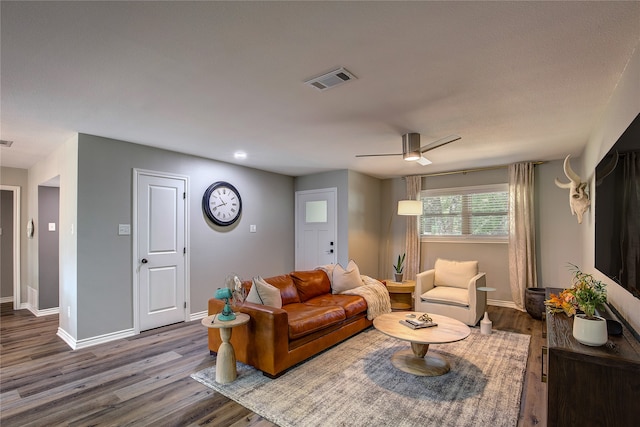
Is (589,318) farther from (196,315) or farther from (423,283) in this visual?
(196,315)

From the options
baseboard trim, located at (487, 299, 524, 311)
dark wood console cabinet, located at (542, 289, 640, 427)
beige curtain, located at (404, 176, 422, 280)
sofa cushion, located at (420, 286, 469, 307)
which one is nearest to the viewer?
dark wood console cabinet, located at (542, 289, 640, 427)

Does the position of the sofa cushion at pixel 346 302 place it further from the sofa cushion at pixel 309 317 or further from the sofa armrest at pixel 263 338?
the sofa armrest at pixel 263 338

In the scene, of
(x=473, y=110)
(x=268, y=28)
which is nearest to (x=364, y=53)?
(x=268, y=28)

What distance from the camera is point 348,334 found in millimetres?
3641

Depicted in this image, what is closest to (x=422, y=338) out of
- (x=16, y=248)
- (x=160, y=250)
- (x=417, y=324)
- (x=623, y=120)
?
(x=417, y=324)

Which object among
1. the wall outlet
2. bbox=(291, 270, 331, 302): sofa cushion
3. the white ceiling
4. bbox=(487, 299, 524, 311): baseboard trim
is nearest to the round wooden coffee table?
bbox=(291, 270, 331, 302): sofa cushion

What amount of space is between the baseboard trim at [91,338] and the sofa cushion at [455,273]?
430cm

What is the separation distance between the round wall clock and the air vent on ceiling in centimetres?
304

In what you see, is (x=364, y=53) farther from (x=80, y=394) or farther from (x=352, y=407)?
(x=80, y=394)

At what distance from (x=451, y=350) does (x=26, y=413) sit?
12.2 ft

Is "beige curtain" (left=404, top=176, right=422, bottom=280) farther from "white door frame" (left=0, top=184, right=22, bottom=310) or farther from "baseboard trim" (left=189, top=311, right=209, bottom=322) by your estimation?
"white door frame" (left=0, top=184, right=22, bottom=310)

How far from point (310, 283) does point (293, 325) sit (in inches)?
47.6

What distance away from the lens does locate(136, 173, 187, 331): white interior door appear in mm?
4055

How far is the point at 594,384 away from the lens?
1.60 meters
